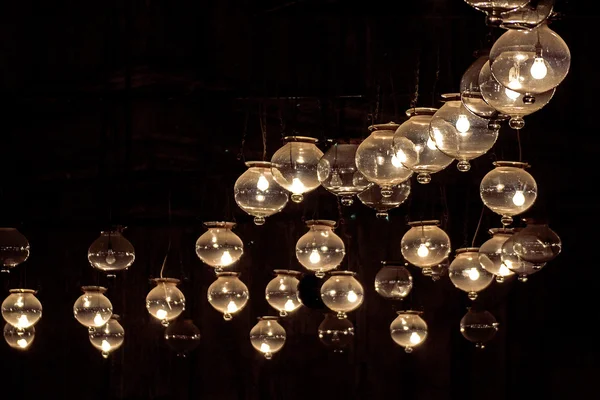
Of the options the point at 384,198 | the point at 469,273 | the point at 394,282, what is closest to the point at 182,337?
the point at 394,282

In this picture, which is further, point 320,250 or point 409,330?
point 409,330

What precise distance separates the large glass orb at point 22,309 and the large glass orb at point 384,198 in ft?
15.6

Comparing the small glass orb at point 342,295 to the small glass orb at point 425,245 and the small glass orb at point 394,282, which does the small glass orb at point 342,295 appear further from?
the small glass orb at point 425,245

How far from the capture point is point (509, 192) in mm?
7062

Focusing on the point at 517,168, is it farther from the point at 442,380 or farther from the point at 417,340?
the point at 442,380

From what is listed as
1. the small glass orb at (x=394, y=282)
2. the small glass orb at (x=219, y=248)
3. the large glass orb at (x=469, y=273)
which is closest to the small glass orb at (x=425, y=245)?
the large glass orb at (x=469, y=273)

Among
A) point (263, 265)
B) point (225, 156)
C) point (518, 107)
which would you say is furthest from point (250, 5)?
point (518, 107)

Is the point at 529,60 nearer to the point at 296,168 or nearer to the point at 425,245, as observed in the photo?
the point at 296,168

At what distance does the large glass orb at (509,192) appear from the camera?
7.05 metres

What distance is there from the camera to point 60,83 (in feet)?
38.3

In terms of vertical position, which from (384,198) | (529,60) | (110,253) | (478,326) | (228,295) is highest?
(529,60)

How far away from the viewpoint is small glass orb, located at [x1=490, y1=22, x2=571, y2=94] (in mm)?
4680

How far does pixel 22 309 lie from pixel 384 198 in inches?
196

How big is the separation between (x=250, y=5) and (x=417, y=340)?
3.48m
